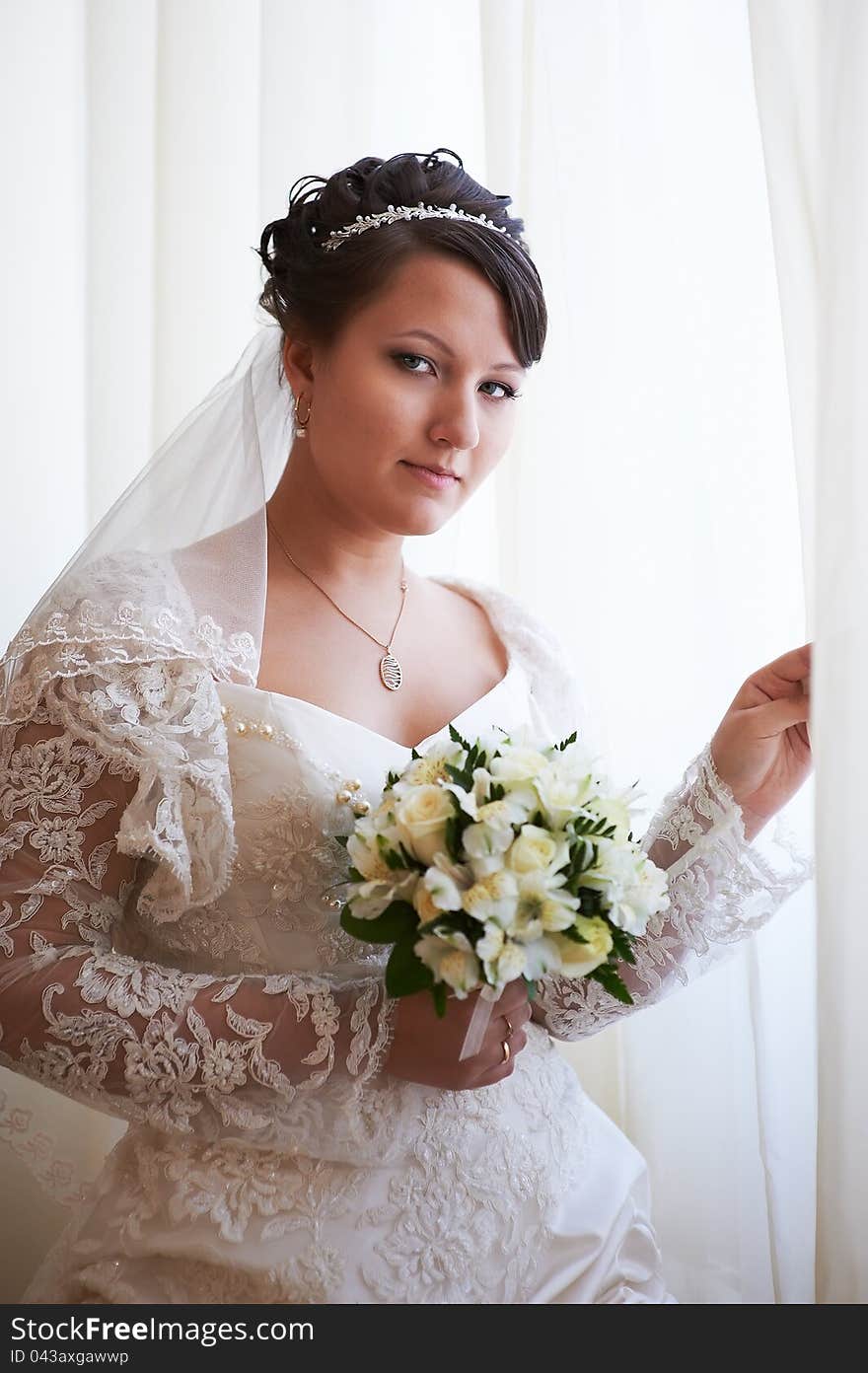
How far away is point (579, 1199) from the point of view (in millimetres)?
1288

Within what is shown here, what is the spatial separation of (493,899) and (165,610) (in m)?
0.51

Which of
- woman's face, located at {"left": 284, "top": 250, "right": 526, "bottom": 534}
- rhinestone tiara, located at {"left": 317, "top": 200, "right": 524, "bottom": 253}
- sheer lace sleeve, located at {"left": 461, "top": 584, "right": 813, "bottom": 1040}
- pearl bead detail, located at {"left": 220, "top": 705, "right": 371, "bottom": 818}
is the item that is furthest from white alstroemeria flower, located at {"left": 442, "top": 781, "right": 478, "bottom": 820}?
rhinestone tiara, located at {"left": 317, "top": 200, "right": 524, "bottom": 253}

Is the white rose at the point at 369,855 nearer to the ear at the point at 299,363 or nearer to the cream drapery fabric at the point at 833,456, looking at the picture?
the cream drapery fabric at the point at 833,456

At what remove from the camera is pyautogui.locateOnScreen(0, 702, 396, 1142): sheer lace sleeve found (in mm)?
1127

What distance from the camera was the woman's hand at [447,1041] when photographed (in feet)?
3.68

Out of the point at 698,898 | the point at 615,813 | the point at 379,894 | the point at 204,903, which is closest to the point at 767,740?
the point at 698,898

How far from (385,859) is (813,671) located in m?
0.44

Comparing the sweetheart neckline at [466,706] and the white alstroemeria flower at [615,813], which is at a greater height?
the sweetheart neckline at [466,706]

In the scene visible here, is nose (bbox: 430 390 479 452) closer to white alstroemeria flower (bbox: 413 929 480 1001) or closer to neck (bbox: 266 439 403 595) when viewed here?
neck (bbox: 266 439 403 595)

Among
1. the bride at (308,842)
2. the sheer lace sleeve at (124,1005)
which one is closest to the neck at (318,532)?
the bride at (308,842)

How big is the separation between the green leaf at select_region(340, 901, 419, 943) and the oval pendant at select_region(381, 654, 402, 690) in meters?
0.42

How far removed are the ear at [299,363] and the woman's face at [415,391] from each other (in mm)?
31

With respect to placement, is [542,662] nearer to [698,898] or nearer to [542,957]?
[698,898]
